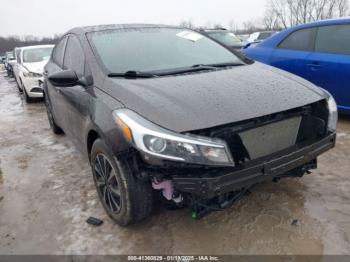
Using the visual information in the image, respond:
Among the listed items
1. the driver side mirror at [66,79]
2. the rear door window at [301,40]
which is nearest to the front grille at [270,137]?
the driver side mirror at [66,79]

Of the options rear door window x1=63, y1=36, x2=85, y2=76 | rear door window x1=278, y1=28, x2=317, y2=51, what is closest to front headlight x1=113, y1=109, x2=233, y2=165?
rear door window x1=63, y1=36, x2=85, y2=76

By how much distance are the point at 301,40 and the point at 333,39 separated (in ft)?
1.56

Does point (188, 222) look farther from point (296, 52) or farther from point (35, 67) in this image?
point (35, 67)

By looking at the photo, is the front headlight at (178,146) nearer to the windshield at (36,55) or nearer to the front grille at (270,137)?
the front grille at (270,137)

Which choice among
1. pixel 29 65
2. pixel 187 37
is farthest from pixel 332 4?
pixel 187 37

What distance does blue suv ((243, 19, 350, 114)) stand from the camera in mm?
4410

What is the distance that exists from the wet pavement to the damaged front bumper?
0.49m

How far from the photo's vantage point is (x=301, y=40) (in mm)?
4977

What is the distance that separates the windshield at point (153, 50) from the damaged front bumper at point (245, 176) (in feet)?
3.83

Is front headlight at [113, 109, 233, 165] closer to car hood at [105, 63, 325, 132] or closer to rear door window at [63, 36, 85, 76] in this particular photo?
car hood at [105, 63, 325, 132]

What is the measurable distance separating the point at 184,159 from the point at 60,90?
2219 mm

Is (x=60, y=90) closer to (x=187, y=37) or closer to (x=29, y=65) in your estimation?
(x=187, y=37)

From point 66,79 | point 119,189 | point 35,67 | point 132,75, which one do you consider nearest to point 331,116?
point 132,75

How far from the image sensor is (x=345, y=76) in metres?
4.32
